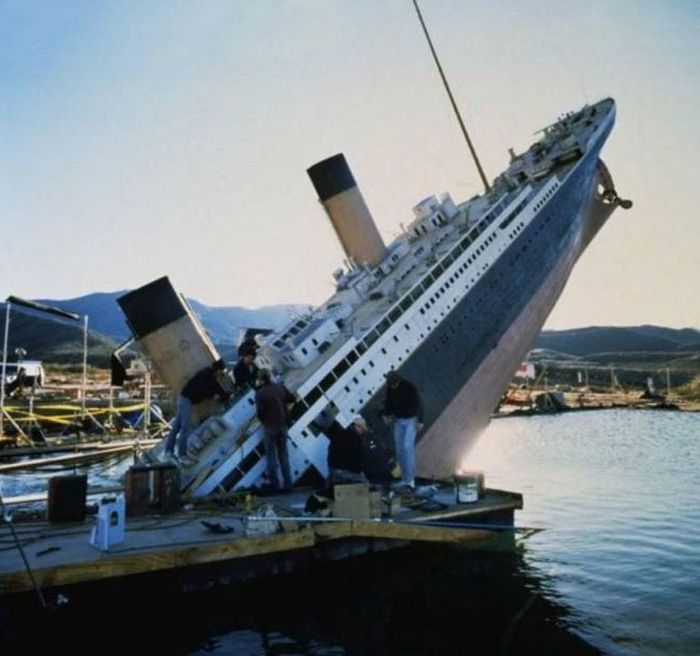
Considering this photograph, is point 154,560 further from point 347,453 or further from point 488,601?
point 347,453

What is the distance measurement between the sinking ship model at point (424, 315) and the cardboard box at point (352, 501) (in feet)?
10.6

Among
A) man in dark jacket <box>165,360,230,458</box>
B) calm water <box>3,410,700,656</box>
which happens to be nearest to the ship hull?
calm water <box>3,410,700,656</box>

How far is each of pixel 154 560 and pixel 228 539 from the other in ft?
2.97

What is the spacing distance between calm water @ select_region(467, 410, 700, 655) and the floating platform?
5.09 feet

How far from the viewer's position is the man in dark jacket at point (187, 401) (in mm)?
10953

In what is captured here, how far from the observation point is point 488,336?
15.9 m

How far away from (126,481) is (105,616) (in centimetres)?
233

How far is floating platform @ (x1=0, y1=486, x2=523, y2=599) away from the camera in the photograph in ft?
19.0

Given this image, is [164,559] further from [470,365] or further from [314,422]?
[470,365]

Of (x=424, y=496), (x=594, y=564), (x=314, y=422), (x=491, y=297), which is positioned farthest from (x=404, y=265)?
(x=594, y=564)

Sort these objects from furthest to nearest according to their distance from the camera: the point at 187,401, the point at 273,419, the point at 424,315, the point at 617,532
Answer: the point at 424,315, the point at 617,532, the point at 187,401, the point at 273,419

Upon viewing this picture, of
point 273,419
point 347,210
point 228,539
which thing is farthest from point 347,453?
point 347,210

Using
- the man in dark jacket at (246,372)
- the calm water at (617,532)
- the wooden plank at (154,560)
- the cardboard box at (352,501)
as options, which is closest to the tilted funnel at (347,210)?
the man in dark jacket at (246,372)

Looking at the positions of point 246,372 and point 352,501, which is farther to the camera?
point 246,372
